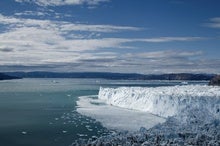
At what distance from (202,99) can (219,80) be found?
29.1 m

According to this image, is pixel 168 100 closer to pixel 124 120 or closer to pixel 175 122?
pixel 124 120

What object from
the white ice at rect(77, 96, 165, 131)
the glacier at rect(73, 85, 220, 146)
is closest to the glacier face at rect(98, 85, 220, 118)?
the glacier at rect(73, 85, 220, 146)

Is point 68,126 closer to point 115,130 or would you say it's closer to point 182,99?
point 115,130

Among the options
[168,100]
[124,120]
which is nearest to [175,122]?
[124,120]

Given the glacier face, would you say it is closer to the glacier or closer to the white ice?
the glacier

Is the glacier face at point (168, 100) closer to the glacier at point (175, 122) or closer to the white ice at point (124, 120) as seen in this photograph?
the glacier at point (175, 122)

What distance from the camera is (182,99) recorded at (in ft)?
86.3

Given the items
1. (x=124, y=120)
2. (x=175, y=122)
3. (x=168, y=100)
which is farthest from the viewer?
(x=168, y=100)

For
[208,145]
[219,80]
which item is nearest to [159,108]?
[208,145]

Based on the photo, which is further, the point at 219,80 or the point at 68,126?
the point at 219,80

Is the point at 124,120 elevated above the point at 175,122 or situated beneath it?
situated beneath

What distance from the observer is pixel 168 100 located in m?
27.9

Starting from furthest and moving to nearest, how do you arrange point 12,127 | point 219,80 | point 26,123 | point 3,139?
1. point 219,80
2. point 26,123
3. point 12,127
4. point 3,139

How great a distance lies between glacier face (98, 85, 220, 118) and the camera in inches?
944
